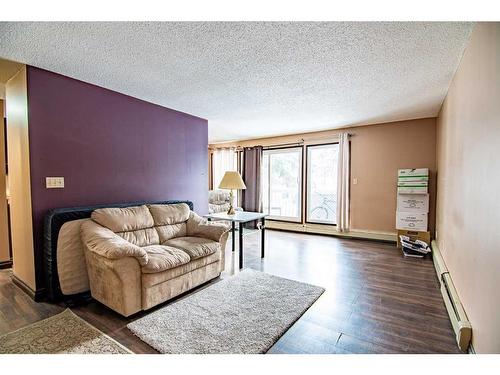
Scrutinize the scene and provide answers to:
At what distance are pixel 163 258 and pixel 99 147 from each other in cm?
170

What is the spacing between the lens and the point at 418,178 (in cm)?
418

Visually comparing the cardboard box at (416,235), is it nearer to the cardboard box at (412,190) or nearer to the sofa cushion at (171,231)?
the cardboard box at (412,190)

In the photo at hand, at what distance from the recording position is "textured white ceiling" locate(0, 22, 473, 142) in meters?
1.87

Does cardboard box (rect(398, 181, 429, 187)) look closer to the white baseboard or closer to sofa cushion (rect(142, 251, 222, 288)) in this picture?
the white baseboard

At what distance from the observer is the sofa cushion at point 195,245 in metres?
2.70

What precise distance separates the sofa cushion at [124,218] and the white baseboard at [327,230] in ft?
12.3

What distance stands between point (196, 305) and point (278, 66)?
2.49 meters

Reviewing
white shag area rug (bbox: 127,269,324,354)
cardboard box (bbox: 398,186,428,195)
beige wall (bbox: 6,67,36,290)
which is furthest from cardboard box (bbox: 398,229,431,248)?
beige wall (bbox: 6,67,36,290)

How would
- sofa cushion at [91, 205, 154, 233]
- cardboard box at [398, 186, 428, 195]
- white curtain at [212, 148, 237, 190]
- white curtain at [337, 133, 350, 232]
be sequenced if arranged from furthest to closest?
white curtain at [212, 148, 237, 190] < white curtain at [337, 133, 350, 232] < cardboard box at [398, 186, 428, 195] < sofa cushion at [91, 205, 154, 233]

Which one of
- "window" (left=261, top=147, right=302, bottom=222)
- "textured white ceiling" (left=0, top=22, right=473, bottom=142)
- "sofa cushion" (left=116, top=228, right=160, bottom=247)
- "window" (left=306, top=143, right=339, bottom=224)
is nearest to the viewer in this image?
"textured white ceiling" (left=0, top=22, right=473, bottom=142)

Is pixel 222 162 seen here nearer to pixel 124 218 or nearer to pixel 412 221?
pixel 124 218

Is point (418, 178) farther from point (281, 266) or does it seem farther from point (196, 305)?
point (196, 305)

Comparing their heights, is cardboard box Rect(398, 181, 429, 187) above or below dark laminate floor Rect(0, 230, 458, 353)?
above

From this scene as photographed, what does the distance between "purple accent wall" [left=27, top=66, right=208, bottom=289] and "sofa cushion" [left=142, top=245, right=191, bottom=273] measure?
109cm
